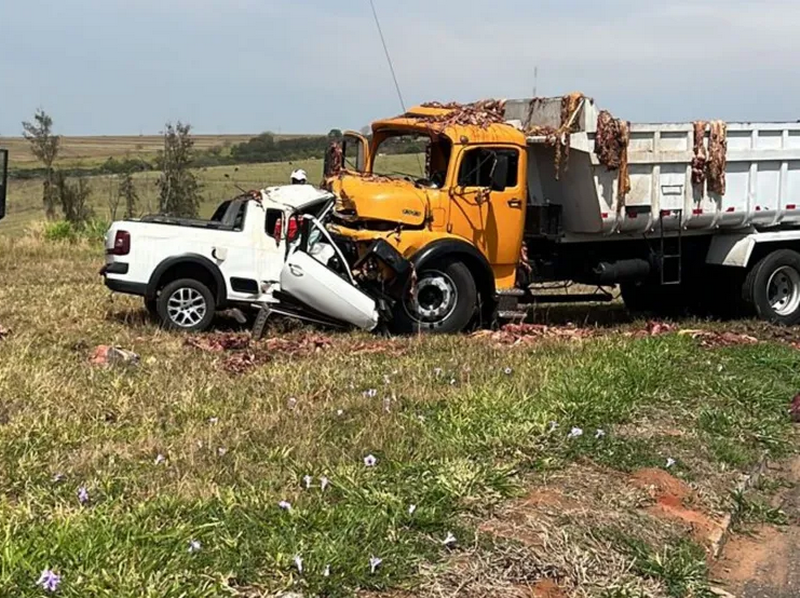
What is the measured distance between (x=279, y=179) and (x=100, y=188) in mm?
8065

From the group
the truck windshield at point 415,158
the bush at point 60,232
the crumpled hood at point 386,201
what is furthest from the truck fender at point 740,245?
the bush at point 60,232

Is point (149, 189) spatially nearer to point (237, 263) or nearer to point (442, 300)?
point (237, 263)

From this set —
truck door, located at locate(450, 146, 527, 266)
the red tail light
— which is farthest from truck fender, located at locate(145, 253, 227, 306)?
truck door, located at locate(450, 146, 527, 266)

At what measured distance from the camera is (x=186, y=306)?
10617mm

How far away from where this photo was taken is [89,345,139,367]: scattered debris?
817 cm

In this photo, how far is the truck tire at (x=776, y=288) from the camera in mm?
12344

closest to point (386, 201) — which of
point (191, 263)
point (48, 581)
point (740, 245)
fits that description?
point (191, 263)

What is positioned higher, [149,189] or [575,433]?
[149,189]

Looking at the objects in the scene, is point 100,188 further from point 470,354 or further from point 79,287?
point 470,354

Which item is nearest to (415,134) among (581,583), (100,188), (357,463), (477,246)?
(477,246)

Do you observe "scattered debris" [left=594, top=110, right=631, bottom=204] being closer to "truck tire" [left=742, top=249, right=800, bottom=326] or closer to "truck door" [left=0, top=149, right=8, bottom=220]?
"truck tire" [left=742, top=249, right=800, bottom=326]

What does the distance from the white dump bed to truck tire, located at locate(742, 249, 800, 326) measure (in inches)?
18.0

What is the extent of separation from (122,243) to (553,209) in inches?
186

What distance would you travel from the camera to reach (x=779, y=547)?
501 centimetres
